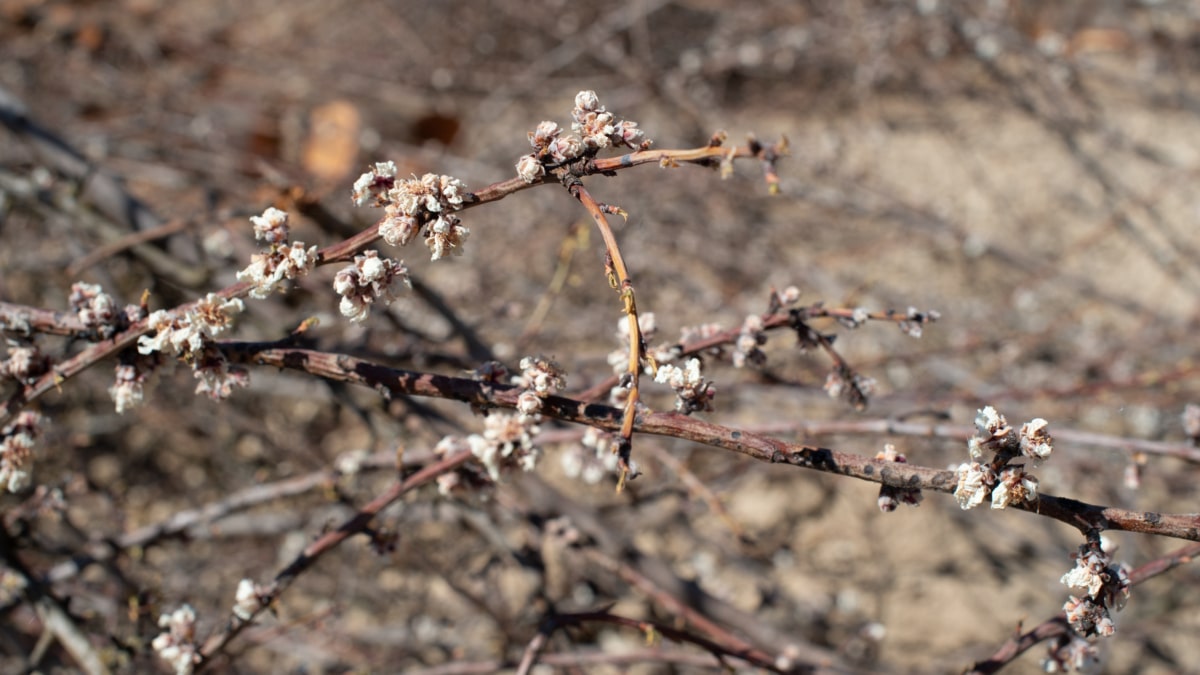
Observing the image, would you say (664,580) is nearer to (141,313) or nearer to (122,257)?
(141,313)

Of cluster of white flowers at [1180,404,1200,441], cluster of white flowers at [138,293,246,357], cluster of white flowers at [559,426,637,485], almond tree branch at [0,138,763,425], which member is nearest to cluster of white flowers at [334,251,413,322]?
almond tree branch at [0,138,763,425]

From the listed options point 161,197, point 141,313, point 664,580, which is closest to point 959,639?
point 664,580

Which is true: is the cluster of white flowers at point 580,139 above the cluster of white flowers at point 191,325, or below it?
above

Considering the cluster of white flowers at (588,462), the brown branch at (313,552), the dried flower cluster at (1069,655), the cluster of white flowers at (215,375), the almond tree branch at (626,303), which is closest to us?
the almond tree branch at (626,303)

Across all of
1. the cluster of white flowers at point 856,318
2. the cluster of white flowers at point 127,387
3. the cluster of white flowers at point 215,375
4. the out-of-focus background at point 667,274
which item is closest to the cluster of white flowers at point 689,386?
the cluster of white flowers at point 856,318

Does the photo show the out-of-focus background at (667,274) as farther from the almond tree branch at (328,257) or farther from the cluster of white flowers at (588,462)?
the almond tree branch at (328,257)

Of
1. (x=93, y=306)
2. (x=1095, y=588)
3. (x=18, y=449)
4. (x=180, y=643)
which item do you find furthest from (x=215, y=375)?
(x=1095, y=588)

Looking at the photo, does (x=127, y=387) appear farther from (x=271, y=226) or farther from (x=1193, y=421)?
(x=1193, y=421)

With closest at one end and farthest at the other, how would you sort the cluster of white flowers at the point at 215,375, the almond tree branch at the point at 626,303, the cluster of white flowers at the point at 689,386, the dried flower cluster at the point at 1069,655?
the almond tree branch at the point at 626,303, the cluster of white flowers at the point at 689,386, the cluster of white flowers at the point at 215,375, the dried flower cluster at the point at 1069,655
